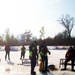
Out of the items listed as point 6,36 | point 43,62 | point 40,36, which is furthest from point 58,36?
point 43,62

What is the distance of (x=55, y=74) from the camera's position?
13320mm

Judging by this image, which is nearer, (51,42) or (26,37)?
(51,42)

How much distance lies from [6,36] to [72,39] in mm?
31900

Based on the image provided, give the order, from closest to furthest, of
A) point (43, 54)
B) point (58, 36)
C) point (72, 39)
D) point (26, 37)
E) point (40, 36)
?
point (43, 54) < point (72, 39) < point (58, 36) < point (40, 36) < point (26, 37)

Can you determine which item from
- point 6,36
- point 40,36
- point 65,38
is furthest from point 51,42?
point 6,36

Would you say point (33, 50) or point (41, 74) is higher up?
point (33, 50)

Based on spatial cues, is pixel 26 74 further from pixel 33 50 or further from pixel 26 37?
pixel 26 37

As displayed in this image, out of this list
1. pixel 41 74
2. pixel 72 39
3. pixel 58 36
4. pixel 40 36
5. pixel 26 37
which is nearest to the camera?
pixel 41 74

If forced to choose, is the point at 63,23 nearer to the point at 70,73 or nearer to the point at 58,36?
the point at 58,36

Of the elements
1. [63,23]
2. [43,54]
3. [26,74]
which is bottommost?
[26,74]

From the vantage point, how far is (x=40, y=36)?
302 feet

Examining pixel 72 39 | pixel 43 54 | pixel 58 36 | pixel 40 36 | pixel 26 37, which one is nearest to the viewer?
pixel 43 54

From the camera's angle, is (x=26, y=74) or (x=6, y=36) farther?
(x=6, y=36)

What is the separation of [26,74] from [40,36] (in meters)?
78.9
